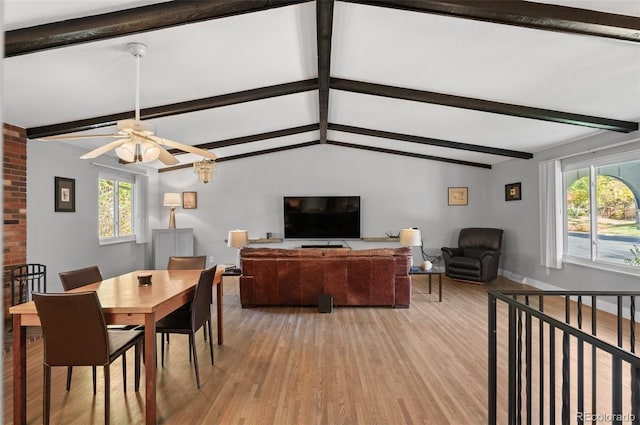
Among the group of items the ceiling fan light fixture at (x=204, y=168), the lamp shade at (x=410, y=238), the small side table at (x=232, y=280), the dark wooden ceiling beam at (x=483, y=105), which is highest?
the dark wooden ceiling beam at (x=483, y=105)

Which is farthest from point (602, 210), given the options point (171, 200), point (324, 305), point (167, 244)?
point (167, 244)

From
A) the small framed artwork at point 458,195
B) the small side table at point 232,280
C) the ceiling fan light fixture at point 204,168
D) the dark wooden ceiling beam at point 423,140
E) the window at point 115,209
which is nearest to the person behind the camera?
the small side table at point 232,280

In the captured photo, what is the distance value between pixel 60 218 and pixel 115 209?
170cm

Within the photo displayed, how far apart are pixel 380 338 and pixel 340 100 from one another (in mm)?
3260

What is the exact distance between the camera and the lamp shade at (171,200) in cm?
753

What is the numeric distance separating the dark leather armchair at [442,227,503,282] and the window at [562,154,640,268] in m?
1.23

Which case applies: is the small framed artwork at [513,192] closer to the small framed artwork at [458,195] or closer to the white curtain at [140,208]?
the small framed artwork at [458,195]

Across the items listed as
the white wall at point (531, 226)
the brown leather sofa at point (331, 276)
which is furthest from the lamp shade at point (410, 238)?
the white wall at point (531, 226)

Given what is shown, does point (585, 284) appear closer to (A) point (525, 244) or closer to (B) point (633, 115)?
(A) point (525, 244)

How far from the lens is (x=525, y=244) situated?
674 centimetres

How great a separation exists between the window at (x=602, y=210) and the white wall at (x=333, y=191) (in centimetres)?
237

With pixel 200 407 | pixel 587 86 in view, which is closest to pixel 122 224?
pixel 200 407

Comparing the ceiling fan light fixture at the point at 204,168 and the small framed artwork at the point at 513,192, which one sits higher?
the ceiling fan light fixture at the point at 204,168

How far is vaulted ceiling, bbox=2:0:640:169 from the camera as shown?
2.70 m
